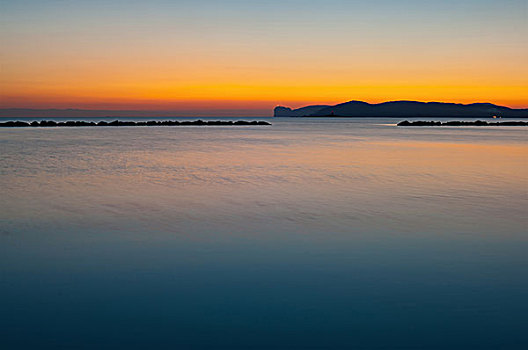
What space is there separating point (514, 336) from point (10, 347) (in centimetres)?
467

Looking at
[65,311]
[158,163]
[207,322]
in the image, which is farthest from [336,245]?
[158,163]

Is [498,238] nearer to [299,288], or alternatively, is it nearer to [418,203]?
[418,203]

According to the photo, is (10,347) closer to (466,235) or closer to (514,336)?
(514,336)

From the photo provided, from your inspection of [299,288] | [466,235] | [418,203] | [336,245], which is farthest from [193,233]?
[418,203]

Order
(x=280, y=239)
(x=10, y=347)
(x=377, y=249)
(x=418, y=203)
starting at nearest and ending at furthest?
(x=10, y=347)
(x=377, y=249)
(x=280, y=239)
(x=418, y=203)

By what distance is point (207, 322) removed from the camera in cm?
462

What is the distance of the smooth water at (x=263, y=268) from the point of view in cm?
443

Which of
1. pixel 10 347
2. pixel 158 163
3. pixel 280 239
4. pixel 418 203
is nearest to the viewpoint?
pixel 10 347

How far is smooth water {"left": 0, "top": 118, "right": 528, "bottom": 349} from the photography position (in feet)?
14.5

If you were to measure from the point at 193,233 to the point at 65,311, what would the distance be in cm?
342

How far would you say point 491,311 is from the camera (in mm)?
4871

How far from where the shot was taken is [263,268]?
624 cm

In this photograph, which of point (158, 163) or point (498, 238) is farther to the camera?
point (158, 163)

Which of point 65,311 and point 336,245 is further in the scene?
point 336,245
